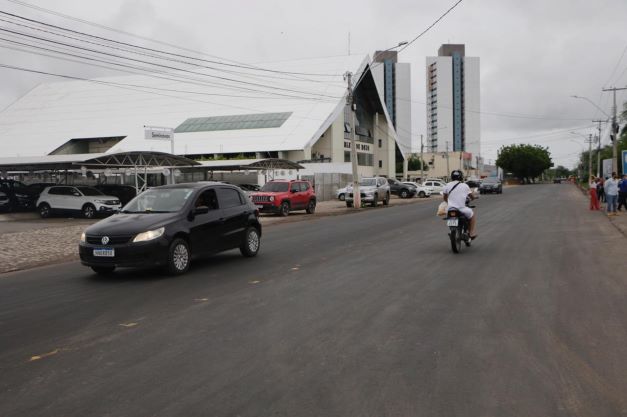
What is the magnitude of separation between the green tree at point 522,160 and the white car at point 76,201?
379 feet

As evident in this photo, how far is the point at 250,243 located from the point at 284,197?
1517cm

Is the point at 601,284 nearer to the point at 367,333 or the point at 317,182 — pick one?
the point at 367,333

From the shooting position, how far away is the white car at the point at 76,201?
26369mm

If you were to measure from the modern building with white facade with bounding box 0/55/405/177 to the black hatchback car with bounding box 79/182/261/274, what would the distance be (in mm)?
44575

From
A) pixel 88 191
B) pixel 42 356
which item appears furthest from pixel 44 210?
pixel 42 356

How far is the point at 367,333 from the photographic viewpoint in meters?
5.58

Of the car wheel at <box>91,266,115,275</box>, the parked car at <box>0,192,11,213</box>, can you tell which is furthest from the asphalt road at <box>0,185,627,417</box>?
the parked car at <box>0,192,11,213</box>

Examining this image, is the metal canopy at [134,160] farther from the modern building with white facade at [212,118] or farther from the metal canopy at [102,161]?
the modern building with white facade at [212,118]

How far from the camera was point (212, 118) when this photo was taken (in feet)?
214

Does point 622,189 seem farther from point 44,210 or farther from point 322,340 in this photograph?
point 44,210

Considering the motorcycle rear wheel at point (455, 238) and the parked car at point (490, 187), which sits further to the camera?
the parked car at point (490, 187)

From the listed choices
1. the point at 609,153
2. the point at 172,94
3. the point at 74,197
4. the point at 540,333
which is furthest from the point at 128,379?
the point at 609,153

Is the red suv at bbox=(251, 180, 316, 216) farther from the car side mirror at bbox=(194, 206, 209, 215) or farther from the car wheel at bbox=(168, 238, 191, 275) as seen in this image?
the car wheel at bbox=(168, 238, 191, 275)

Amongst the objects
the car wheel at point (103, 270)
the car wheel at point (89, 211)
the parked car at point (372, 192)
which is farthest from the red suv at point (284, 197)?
the car wheel at point (103, 270)
